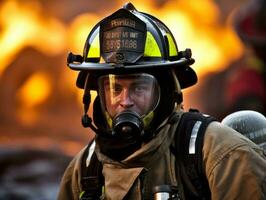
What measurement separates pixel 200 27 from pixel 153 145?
827 cm

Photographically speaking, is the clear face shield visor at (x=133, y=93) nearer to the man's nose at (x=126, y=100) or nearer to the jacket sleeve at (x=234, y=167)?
the man's nose at (x=126, y=100)

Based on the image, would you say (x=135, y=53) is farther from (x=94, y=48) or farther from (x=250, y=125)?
(x=250, y=125)

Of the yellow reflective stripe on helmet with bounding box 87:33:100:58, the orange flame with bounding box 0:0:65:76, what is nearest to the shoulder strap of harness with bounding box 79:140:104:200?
the yellow reflective stripe on helmet with bounding box 87:33:100:58

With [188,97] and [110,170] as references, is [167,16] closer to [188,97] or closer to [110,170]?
[188,97]

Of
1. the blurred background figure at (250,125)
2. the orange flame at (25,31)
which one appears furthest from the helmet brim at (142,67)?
the orange flame at (25,31)

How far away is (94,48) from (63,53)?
7.77 metres

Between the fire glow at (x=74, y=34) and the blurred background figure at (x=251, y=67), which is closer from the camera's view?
the blurred background figure at (x=251, y=67)

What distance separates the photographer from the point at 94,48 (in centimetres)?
498

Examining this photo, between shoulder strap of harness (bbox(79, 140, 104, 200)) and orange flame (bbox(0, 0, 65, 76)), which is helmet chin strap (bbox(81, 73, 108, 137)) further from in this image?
orange flame (bbox(0, 0, 65, 76))

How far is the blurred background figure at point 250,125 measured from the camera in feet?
17.0

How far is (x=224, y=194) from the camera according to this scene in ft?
14.8

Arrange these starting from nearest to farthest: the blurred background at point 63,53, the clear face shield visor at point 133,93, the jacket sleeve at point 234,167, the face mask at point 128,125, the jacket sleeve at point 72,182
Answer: the jacket sleeve at point 234,167 < the face mask at point 128,125 < the clear face shield visor at point 133,93 < the jacket sleeve at point 72,182 < the blurred background at point 63,53

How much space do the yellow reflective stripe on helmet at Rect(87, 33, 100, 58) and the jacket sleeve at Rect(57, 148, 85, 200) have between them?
549 millimetres

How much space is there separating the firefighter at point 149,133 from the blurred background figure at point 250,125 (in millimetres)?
398
